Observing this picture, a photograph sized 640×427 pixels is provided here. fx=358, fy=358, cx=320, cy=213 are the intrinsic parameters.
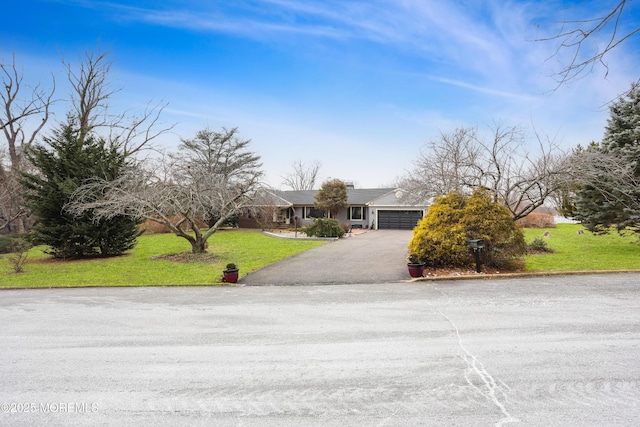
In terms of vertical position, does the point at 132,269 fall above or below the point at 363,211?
below

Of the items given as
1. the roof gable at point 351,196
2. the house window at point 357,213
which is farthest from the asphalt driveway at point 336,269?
the roof gable at point 351,196

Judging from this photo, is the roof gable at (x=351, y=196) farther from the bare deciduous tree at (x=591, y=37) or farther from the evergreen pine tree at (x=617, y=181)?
the bare deciduous tree at (x=591, y=37)

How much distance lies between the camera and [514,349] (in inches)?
187

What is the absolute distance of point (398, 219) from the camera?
3272cm

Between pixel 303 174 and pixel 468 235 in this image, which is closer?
pixel 468 235

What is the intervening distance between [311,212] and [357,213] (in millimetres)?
4633

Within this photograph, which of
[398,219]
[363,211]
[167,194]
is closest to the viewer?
[167,194]

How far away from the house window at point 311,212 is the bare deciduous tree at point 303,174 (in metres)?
24.2

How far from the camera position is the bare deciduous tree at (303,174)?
198 feet

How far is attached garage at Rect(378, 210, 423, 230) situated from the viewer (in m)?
32.2

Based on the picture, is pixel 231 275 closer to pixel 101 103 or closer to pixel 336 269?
pixel 336 269

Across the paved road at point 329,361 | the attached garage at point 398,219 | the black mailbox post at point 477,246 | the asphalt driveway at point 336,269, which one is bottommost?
the paved road at point 329,361

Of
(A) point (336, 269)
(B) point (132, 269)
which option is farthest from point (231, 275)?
(B) point (132, 269)

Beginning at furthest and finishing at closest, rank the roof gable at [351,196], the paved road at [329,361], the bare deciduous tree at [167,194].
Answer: the roof gable at [351,196], the bare deciduous tree at [167,194], the paved road at [329,361]
